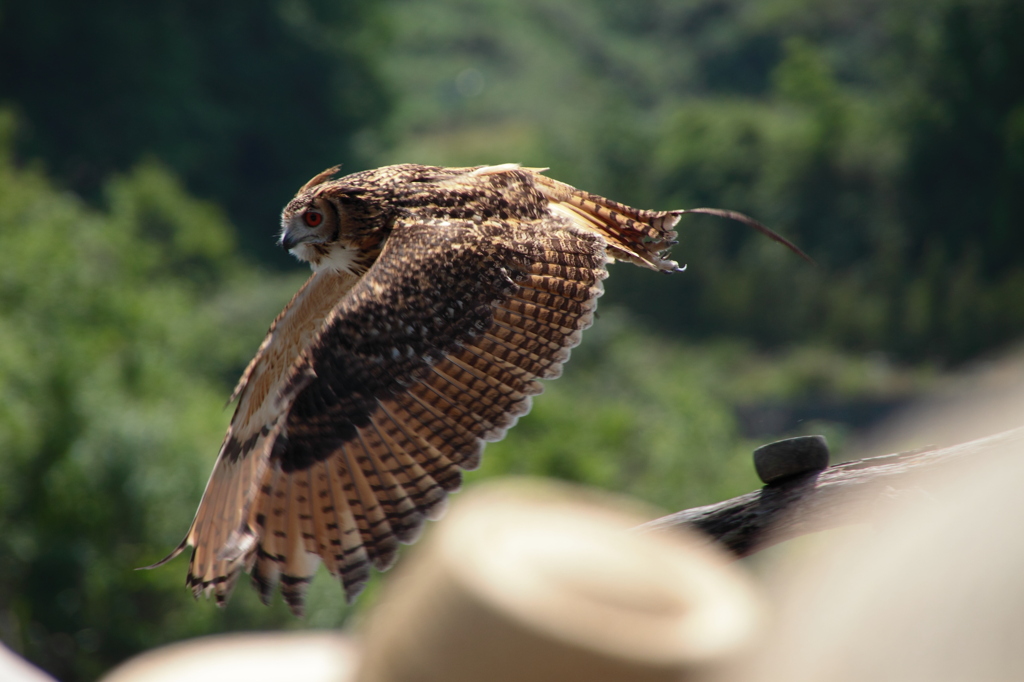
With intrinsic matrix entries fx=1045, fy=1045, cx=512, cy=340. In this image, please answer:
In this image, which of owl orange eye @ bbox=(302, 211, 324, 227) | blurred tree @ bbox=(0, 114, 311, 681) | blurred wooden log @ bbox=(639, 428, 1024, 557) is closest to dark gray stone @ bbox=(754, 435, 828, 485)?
blurred wooden log @ bbox=(639, 428, 1024, 557)

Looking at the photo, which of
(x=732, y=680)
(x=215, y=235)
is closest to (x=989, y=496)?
(x=732, y=680)

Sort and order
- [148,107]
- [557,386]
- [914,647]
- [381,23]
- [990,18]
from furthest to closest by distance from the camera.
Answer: [381,23], [148,107], [990,18], [557,386], [914,647]

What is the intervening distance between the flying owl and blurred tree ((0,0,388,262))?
40455mm

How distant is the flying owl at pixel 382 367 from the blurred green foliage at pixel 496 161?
44.8 ft

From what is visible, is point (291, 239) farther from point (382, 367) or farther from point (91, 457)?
point (91, 457)

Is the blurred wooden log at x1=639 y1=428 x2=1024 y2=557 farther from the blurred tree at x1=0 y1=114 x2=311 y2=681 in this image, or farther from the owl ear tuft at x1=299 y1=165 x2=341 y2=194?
the blurred tree at x1=0 y1=114 x2=311 y2=681

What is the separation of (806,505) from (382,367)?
1.42 meters

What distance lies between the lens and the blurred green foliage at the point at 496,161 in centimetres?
1823

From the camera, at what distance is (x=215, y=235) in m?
38.6

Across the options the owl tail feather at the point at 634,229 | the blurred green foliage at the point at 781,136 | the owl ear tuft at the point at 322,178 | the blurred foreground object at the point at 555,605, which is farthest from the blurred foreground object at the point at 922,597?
the blurred green foliage at the point at 781,136

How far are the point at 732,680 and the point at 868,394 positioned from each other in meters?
35.0

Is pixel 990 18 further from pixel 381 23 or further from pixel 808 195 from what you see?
pixel 381 23

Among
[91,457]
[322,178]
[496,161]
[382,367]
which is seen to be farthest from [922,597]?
[496,161]

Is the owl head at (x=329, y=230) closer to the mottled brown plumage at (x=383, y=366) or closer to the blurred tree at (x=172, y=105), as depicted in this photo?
the mottled brown plumage at (x=383, y=366)
